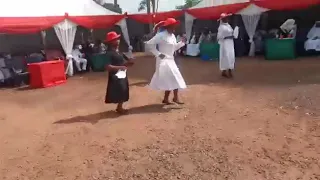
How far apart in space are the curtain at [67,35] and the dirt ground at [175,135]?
426cm

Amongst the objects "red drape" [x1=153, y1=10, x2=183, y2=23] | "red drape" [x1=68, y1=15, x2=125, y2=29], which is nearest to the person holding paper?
"red drape" [x1=68, y1=15, x2=125, y2=29]

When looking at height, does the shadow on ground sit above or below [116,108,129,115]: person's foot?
below

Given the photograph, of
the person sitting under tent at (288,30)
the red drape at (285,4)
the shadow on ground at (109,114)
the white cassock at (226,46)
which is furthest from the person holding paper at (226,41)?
the person sitting under tent at (288,30)

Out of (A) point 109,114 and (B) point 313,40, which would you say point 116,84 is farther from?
(B) point 313,40

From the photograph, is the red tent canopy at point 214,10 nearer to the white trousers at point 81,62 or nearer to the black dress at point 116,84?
the white trousers at point 81,62

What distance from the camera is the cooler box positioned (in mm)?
10328

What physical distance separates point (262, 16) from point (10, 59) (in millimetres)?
9974

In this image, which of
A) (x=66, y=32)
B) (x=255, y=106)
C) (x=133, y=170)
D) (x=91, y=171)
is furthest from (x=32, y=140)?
(x=66, y=32)

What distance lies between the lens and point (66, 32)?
12852 mm

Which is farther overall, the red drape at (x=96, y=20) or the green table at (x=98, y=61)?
the green table at (x=98, y=61)

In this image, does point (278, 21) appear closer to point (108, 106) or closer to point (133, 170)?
point (108, 106)

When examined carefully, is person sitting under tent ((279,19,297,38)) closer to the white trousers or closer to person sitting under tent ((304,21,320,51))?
person sitting under tent ((304,21,320,51))

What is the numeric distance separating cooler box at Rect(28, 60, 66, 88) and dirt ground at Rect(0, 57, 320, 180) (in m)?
1.74

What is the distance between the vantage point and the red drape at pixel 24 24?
35.9 feet
